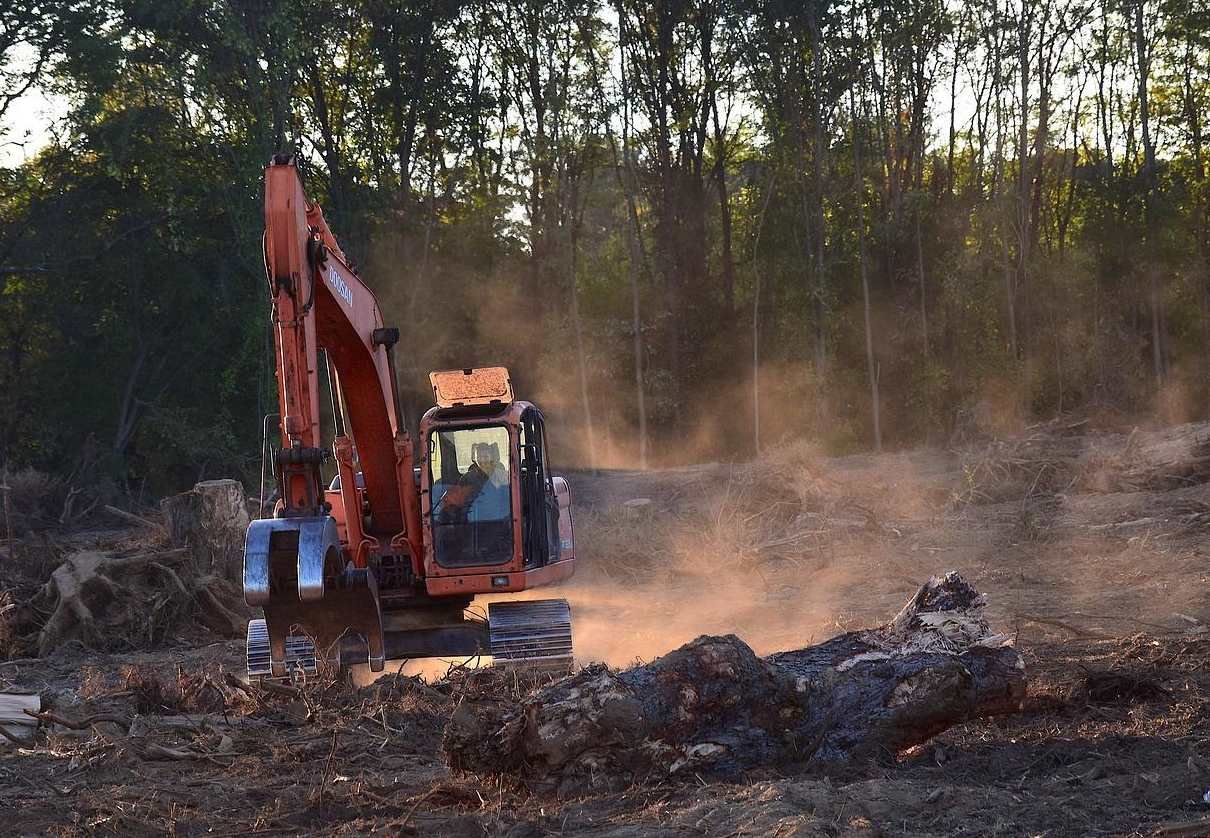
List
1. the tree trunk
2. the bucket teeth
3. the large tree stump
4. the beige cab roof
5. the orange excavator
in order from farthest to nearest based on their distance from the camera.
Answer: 1. the tree trunk
2. the large tree stump
3. the beige cab roof
4. the bucket teeth
5. the orange excavator

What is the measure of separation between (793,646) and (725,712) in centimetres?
535

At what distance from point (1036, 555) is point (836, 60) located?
79.0 feet

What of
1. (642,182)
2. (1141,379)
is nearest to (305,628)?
(642,182)

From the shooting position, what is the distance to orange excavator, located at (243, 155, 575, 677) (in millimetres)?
9477

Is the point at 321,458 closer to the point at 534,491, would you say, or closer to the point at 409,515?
the point at 409,515

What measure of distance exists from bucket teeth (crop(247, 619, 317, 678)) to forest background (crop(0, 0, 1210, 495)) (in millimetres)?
19865

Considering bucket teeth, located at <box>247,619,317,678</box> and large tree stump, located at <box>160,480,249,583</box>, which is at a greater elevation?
large tree stump, located at <box>160,480,249,583</box>

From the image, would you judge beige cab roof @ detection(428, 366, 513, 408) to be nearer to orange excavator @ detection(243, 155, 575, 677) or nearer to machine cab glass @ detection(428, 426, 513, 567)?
orange excavator @ detection(243, 155, 575, 677)

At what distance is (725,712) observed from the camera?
6762 millimetres

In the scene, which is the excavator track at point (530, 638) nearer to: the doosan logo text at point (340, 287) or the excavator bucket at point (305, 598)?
the excavator bucket at point (305, 598)

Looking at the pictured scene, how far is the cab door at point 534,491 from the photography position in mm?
10945

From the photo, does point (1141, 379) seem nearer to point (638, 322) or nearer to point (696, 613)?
point (638, 322)

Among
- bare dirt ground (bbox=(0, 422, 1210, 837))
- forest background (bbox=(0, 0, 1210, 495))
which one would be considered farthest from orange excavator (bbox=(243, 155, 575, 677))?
forest background (bbox=(0, 0, 1210, 495))

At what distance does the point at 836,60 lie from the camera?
1464 inches
